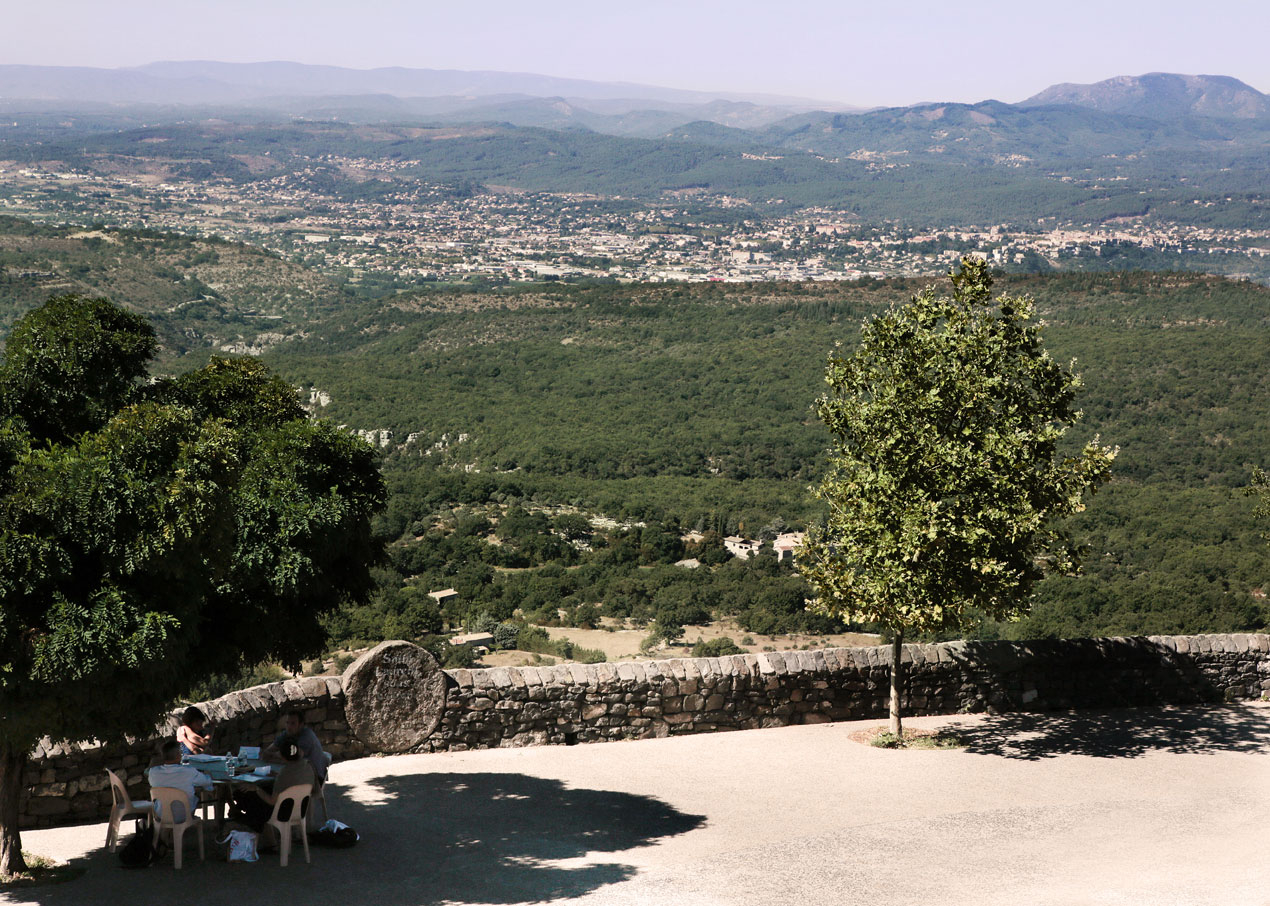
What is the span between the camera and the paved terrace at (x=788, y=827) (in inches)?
321

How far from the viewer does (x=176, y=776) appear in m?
8.15

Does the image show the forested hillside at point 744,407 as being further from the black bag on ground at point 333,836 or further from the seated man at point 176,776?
the seated man at point 176,776

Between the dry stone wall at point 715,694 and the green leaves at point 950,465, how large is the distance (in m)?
1.16

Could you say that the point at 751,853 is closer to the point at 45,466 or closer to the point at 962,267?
the point at 45,466

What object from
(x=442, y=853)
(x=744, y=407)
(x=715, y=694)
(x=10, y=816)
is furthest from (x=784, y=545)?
(x=10, y=816)

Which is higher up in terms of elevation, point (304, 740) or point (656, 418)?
point (304, 740)

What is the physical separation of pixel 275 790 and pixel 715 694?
525 centimetres

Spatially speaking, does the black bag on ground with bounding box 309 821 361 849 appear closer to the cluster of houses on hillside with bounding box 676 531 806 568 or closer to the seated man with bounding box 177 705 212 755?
the seated man with bounding box 177 705 212 755

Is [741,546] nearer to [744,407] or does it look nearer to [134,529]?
[744,407]

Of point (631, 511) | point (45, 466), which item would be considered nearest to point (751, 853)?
point (45, 466)

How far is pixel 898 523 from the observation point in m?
12.1

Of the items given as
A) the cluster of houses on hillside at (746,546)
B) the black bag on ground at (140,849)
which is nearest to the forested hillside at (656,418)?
the cluster of houses on hillside at (746,546)

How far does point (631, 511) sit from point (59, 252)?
84.0 meters

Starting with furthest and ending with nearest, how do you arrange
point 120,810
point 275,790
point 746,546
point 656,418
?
point 656,418
point 746,546
point 275,790
point 120,810
